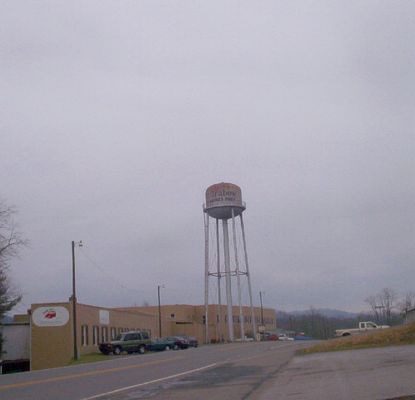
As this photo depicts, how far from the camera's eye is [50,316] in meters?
53.2

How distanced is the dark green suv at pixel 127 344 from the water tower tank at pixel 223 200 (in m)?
20.2

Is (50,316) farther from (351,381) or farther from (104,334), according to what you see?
(351,381)

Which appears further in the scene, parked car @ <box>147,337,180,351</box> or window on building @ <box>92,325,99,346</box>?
window on building @ <box>92,325,99,346</box>

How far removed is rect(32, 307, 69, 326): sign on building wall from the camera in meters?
53.1

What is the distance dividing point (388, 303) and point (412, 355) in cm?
9255

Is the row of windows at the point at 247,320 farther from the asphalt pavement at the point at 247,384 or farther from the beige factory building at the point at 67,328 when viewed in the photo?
the asphalt pavement at the point at 247,384

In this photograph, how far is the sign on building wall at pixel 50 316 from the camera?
53.1 meters

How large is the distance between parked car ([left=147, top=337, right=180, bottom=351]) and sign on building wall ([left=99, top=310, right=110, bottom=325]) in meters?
7.60

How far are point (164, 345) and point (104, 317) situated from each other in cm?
911

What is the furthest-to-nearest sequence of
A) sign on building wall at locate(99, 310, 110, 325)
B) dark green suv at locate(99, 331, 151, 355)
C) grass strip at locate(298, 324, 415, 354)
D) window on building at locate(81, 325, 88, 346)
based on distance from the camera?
sign on building wall at locate(99, 310, 110, 325) → window on building at locate(81, 325, 88, 346) → dark green suv at locate(99, 331, 151, 355) → grass strip at locate(298, 324, 415, 354)

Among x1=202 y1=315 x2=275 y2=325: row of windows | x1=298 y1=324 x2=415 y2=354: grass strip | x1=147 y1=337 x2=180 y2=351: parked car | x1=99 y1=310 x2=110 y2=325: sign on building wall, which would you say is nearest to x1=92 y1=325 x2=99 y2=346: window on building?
x1=99 y1=310 x2=110 y2=325: sign on building wall

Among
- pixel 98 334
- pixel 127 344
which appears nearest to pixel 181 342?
pixel 127 344

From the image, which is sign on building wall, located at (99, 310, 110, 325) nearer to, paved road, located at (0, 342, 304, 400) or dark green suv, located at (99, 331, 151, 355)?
dark green suv, located at (99, 331, 151, 355)

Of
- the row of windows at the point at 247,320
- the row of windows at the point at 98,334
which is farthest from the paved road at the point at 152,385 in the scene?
the row of windows at the point at 247,320
